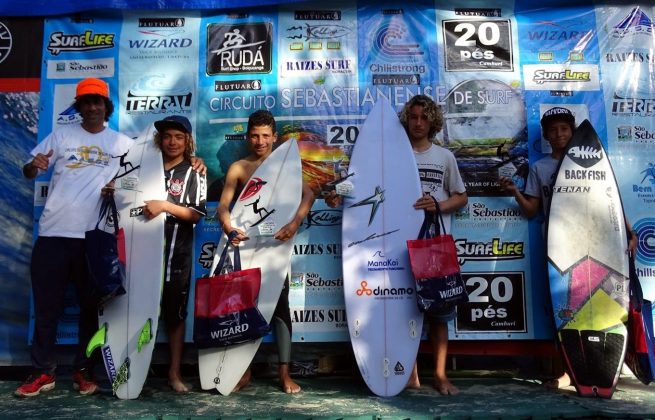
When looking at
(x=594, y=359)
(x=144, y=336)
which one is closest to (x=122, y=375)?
(x=144, y=336)

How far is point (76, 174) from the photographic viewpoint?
352 centimetres

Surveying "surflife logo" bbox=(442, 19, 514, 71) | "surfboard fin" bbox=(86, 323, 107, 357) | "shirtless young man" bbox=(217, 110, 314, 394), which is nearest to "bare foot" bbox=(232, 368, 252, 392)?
"shirtless young man" bbox=(217, 110, 314, 394)

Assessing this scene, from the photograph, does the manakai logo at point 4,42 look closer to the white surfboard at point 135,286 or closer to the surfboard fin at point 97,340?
the white surfboard at point 135,286

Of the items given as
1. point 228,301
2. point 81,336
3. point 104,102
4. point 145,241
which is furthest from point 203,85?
point 81,336

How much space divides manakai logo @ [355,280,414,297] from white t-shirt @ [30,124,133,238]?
5.56 feet

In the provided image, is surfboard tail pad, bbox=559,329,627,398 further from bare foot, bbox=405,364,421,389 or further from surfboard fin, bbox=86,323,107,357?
surfboard fin, bbox=86,323,107,357

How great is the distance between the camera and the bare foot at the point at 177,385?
11.3 ft

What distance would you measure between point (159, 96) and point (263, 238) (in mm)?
1311

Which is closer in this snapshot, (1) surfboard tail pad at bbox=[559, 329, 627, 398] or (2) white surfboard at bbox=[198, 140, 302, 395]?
(1) surfboard tail pad at bbox=[559, 329, 627, 398]

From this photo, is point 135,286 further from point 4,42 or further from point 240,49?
point 4,42

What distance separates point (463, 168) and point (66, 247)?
259 cm

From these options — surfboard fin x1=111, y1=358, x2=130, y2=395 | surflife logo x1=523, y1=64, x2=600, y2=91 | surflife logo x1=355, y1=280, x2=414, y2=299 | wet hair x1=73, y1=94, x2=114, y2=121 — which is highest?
surflife logo x1=523, y1=64, x2=600, y2=91

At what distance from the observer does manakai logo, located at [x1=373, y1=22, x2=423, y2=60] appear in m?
3.99

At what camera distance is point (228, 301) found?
132 inches
